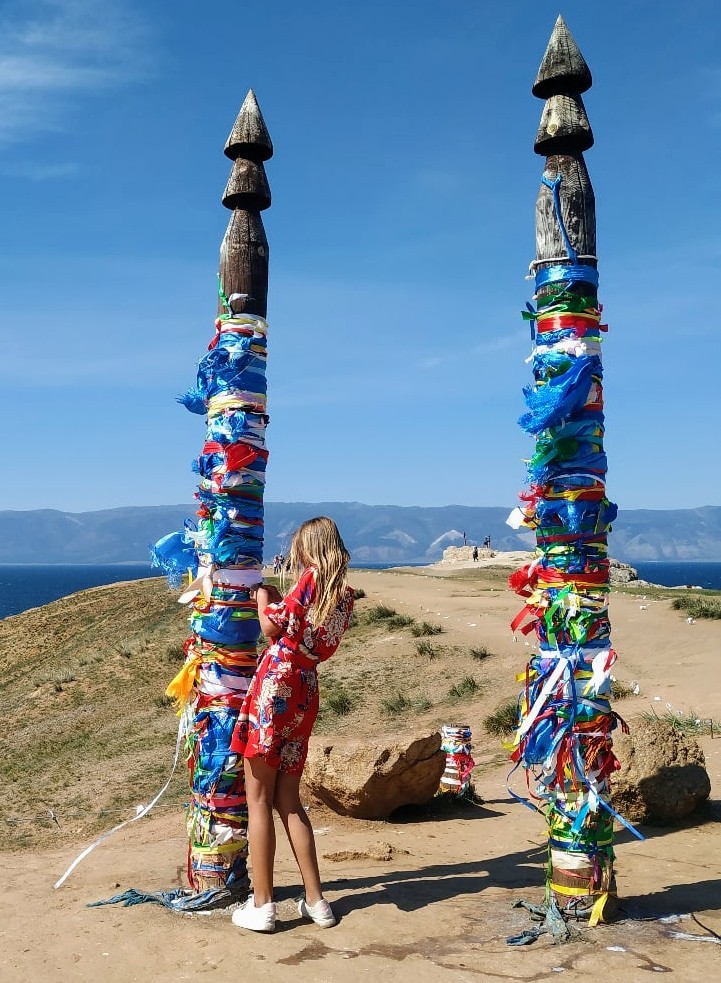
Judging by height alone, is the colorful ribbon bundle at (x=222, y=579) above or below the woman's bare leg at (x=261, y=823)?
above

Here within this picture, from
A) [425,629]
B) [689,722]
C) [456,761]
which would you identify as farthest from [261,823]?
[425,629]

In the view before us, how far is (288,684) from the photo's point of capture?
16.7 ft

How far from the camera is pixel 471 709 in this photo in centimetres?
1489

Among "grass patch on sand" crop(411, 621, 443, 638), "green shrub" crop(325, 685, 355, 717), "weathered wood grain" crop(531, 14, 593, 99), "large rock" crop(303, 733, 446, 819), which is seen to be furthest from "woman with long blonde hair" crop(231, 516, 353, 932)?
"grass patch on sand" crop(411, 621, 443, 638)

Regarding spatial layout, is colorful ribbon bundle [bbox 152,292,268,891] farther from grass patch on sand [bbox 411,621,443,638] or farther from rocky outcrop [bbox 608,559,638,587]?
rocky outcrop [bbox 608,559,638,587]

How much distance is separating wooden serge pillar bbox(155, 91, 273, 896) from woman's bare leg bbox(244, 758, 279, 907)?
1.09 ft

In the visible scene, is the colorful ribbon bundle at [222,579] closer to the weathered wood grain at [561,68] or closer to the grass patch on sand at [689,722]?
the weathered wood grain at [561,68]

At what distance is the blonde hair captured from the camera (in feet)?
16.7

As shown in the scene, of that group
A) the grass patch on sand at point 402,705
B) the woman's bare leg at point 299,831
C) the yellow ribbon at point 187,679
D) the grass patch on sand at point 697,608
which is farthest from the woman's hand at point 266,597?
the grass patch on sand at point 697,608

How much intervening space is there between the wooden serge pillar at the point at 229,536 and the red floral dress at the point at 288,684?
1.35 ft

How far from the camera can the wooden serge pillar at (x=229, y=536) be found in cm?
564

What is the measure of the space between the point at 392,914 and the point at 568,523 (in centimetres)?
264

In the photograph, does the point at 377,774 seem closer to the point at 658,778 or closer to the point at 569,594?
the point at 658,778

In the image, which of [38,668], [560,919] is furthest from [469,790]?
[38,668]
